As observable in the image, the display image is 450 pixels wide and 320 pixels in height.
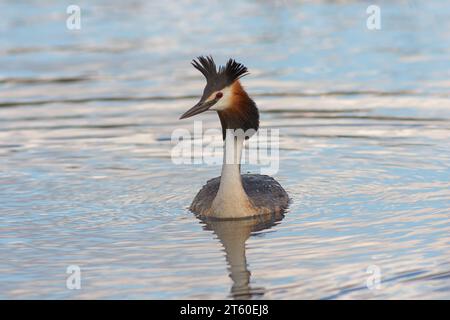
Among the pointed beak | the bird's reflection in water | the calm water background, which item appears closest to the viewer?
the bird's reflection in water

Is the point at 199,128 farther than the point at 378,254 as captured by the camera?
Yes

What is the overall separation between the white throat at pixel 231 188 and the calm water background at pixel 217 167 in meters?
0.27

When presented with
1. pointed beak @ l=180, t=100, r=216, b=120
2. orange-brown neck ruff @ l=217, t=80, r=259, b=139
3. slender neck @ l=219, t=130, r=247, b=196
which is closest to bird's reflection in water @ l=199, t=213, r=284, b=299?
slender neck @ l=219, t=130, r=247, b=196

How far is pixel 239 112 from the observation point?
42.2ft

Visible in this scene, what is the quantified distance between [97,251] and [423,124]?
717 centimetres

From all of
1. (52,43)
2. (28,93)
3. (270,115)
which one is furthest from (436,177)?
(52,43)

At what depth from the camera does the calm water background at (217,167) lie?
1069 centimetres

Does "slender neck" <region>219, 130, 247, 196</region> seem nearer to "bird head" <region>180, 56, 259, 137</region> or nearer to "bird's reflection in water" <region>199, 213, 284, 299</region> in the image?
"bird head" <region>180, 56, 259, 137</region>

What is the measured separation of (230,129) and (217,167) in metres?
2.52

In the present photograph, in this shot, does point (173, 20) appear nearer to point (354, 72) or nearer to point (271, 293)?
point (354, 72)

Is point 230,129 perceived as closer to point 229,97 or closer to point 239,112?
point 239,112

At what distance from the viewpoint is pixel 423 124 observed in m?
17.0

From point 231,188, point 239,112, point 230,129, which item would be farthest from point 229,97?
point 231,188

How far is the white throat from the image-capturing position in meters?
12.8
